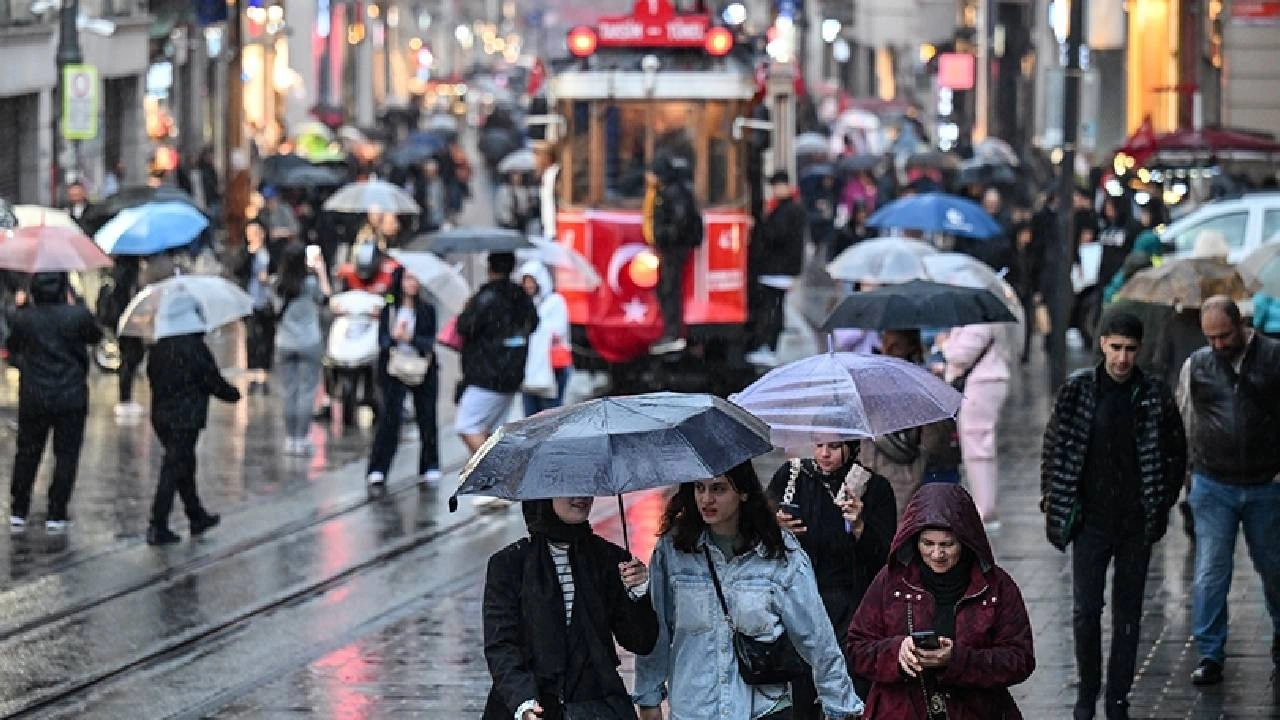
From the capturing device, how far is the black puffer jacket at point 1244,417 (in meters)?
12.5

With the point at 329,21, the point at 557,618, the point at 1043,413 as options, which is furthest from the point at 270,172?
the point at 329,21

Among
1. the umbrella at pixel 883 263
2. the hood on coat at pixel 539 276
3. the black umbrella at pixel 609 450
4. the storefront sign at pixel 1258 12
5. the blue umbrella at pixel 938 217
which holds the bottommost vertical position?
the hood on coat at pixel 539 276

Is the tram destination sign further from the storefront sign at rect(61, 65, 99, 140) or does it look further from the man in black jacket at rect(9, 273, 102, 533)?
the man in black jacket at rect(9, 273, 102, 533)

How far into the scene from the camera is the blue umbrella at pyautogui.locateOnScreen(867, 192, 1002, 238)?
2406 centimetres

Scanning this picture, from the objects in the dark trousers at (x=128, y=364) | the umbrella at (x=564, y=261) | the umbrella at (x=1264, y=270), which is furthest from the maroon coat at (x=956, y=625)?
the dark trousers at (x=128, y=364)

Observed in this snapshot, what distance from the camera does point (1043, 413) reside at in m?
23.7

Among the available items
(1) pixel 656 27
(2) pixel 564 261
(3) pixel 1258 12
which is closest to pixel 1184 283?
(2) pixel 564 261

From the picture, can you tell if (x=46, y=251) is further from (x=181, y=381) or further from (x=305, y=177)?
(x=305, y=177)

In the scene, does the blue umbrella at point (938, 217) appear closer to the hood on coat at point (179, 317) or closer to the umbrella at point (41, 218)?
the umbrella at point (41, 218)

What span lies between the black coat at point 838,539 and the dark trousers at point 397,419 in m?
9.92

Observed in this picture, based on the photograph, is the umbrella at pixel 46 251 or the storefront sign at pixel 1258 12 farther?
A: the storefront sign at pixel 1258 12

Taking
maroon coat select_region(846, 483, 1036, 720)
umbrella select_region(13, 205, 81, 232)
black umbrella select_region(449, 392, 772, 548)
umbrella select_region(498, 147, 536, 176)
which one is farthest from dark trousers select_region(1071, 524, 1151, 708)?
umbrella select_region(498, 147, 536, 176)

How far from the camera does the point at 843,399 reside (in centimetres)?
1009

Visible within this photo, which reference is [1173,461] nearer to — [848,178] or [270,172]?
[270,172]
